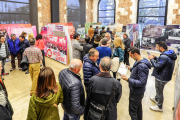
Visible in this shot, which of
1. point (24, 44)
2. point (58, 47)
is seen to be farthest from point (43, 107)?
point (58, 47)

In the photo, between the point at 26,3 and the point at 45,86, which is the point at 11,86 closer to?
the point at 45,86

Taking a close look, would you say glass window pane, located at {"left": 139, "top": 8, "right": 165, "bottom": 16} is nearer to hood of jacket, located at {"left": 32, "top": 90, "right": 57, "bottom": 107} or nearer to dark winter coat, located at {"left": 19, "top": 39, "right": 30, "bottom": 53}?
dark winter coat, located at {"left": 19, "top": 39, "right": 30, "bottom": 53}

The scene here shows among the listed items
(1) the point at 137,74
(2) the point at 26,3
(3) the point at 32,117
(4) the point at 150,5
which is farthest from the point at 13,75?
(4) the point at 150,5

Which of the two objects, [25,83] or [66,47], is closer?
[25,83]

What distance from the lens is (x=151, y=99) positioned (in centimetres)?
357

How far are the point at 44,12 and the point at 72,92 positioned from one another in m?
8.29

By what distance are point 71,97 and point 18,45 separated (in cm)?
430

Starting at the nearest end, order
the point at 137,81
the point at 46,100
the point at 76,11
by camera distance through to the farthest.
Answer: the point at 46,100 < the point at 137,81 < the point at 76,11

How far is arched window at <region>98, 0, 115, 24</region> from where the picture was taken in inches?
475

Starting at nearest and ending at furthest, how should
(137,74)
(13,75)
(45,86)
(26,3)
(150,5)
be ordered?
(45,86)
(137,74)
(13,75)
(26,3)
(150,5)

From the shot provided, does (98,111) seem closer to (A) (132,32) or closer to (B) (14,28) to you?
(B) (14,28)

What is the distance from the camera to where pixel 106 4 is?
12.3 metres

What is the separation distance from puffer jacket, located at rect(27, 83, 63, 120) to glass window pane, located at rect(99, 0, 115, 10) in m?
11.5

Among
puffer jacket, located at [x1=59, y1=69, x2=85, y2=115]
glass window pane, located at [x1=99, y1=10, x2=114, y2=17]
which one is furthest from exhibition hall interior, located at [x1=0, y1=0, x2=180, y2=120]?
glass window pane, located at [x1=99, y1=10, x2=114, y2=17]
